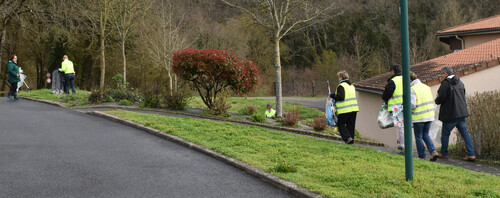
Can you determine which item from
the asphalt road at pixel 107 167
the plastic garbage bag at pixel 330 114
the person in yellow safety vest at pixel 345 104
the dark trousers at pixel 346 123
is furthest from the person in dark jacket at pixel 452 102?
the asphalt road at pixel 107 167

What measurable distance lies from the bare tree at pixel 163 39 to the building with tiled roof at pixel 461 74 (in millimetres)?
21066

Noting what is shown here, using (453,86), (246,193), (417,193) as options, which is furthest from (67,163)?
(453,86)

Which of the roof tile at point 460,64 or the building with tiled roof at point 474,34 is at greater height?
the building with tiled roof at point 474,34

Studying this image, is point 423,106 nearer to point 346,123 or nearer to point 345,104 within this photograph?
point 345,104

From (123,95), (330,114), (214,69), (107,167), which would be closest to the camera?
(107,167)

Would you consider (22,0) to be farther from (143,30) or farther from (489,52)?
A: (489,52)

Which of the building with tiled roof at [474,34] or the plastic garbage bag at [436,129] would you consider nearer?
the plastic garbage bag at [436,129]

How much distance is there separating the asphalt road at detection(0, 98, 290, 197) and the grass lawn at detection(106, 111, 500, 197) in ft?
1.94

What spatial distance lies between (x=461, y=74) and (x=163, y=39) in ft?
94.3

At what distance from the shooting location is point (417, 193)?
247 inches

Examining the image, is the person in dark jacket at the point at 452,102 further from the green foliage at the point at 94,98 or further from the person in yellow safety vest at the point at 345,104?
the green foliage at the point at 94,98

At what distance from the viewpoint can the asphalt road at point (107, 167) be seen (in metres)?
6.88

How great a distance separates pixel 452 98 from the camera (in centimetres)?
971

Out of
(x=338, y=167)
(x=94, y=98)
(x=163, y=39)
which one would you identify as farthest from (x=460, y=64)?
(x=163, y=39)
